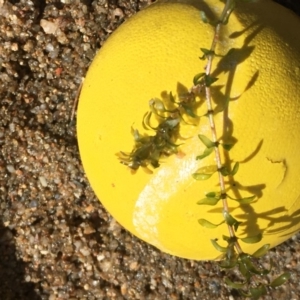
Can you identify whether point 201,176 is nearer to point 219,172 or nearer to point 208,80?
point 219,172

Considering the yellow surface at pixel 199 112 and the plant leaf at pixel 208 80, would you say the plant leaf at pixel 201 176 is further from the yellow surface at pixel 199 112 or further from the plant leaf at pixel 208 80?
the plant leaf at pixel 208 80

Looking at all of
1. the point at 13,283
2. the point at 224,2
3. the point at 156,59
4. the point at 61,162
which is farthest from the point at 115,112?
the point at 13,283

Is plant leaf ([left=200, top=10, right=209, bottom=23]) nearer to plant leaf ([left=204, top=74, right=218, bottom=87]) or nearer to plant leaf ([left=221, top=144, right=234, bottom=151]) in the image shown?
plant leaf ([left=204, top=74, right=218, bottom=87])

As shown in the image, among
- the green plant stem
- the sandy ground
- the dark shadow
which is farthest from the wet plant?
the dark shadow

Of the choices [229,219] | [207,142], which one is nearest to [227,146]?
[207,142]

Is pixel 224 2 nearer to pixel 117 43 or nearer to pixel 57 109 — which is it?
pixel 117 43

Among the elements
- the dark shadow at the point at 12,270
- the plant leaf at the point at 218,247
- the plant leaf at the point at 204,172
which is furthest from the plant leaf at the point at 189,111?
the dark shadow at the point at 12,270

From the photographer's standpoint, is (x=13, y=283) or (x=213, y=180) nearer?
(x=213, y=180)
